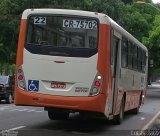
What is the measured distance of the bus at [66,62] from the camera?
46.0ft

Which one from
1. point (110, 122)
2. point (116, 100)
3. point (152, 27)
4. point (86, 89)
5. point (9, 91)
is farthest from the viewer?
point (152, 27)

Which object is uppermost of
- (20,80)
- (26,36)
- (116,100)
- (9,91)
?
(26,36)

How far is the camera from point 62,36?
47.5 feet

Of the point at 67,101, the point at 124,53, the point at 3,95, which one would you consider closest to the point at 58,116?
the point at 124,53

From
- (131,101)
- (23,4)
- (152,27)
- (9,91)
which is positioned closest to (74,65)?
(131,101)

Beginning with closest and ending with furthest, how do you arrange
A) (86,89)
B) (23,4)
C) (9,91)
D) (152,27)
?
1. (86,89)
2. (9,91)
3. (23,4)
4. (152,27)

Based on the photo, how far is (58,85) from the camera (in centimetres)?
1412

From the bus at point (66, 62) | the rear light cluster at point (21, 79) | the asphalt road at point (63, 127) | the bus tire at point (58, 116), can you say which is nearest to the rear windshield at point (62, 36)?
the bus at point (66, 62)

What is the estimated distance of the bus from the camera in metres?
14.0

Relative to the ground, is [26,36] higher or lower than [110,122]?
higher

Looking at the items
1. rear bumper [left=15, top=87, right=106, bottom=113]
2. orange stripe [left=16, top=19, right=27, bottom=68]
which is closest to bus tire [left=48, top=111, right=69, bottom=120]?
rear bumper [left=15, top=87, right=106, bottom=113]

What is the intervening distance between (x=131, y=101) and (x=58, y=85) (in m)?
7.22

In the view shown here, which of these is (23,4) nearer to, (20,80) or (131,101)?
(131,101)

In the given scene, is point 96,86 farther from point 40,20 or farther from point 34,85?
point 40,20
